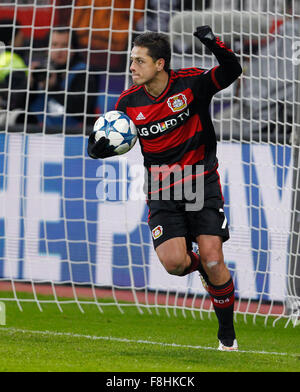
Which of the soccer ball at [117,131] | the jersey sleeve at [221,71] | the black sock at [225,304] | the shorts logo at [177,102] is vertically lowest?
the black sock at [225,304]

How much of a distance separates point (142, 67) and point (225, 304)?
159 centimetres

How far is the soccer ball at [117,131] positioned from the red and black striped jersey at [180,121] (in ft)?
0.35

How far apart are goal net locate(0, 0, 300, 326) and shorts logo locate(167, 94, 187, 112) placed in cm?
242

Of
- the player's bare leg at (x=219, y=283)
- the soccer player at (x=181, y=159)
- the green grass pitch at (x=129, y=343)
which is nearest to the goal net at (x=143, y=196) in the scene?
the green grass pitch at (x=129, y=343)

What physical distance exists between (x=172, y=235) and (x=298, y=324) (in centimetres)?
231

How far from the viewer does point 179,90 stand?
5551 millimetres

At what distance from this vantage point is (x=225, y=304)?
216 inches

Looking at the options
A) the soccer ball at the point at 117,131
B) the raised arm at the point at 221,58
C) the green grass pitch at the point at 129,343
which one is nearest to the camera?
the green grass pitch at the point at 129,343

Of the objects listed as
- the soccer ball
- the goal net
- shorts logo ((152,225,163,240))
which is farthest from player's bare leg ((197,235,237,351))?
the goal net

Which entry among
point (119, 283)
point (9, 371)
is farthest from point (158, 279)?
point (9, 371)

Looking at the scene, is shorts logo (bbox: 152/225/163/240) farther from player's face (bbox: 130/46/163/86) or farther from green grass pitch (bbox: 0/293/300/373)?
player's face (bbox: 130/46/163/86)

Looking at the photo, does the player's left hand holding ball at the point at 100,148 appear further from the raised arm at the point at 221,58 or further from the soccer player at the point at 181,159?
the raised arm at the point at 221,58

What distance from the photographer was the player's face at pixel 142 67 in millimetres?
5489
